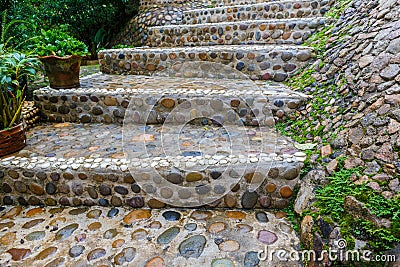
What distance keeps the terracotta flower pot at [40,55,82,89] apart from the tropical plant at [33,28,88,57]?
53mm

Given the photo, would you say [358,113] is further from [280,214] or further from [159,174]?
[159,174]

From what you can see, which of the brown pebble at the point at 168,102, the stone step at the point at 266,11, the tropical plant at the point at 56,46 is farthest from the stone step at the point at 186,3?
the brown pebble at the point at 168,102

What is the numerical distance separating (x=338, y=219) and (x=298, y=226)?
0.29 meters

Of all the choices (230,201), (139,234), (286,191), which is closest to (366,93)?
(286,191)

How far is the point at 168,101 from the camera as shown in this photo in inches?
94.5

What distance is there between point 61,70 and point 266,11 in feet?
8.31

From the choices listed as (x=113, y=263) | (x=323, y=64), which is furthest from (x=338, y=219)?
(x=323, y=64)

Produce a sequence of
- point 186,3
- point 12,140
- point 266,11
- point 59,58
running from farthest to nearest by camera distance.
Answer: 1. point 186,3
2. point 266,11
3. point 59,58
4. point 12,140

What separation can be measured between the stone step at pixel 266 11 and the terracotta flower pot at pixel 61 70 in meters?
2.14

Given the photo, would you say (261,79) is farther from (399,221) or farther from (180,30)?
(399,221)

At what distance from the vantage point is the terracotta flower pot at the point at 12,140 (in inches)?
75.0

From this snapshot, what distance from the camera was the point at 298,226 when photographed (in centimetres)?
151

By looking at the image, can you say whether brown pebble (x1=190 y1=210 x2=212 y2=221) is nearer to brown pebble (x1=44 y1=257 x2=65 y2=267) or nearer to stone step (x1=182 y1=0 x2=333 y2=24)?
brown pebble (x1=44 y1=257 x2=65 y2=267)

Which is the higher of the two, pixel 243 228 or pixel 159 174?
pixel 159 174
